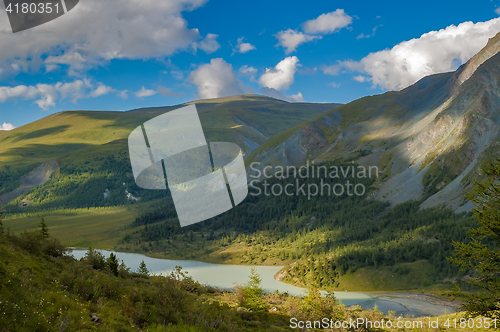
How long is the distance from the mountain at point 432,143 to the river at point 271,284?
34601 millimetres

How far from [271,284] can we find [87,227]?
11358 cm

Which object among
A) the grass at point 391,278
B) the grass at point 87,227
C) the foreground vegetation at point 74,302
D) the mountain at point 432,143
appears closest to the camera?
the foreground vegetation at point 74,302

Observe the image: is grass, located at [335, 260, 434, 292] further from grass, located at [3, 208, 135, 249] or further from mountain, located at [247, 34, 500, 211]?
grass, located at [3, 208, 135, 249]

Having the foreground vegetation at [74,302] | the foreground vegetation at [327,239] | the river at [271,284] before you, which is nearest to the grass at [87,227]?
the foreground vegetation at [327,239]

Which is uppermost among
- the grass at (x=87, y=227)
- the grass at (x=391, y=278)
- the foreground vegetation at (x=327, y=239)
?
the grass at (x=87, y=227)

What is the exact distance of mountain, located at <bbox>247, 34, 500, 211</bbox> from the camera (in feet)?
336

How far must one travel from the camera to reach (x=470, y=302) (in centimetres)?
1429

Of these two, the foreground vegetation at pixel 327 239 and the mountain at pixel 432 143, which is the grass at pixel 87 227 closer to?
the foreground vegetation at pixel 327 239

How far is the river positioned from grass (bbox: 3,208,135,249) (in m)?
13.9

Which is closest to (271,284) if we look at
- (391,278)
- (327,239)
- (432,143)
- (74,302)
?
(391,278)

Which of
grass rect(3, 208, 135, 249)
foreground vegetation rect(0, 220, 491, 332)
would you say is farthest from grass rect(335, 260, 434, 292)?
grass rect(3, 208, 135, 249)

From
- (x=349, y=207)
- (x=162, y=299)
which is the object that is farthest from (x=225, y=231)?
(x=162, y=299)

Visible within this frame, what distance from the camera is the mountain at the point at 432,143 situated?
10250 cm

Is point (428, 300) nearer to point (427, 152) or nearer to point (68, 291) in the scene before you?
point (68, 291)
